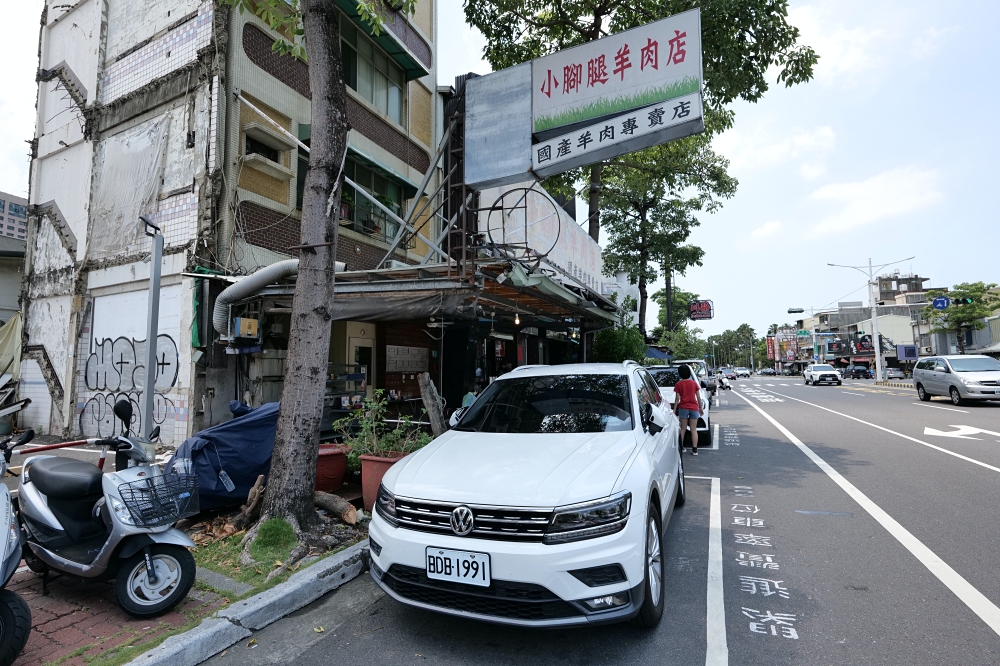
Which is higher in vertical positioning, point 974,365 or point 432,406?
point 974,365

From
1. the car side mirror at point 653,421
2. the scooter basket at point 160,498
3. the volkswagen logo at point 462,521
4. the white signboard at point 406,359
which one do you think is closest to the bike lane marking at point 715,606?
the car side mirror at point 653,421

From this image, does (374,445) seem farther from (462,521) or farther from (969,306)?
(969,306)

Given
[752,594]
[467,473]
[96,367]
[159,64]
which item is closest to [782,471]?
[752,594]

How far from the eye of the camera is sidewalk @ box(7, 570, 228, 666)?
298cm

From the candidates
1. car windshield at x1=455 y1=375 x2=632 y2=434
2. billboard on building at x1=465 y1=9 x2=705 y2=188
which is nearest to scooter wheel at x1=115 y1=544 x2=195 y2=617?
car windshield at x1=455 y1=375 x2=632 y2=434

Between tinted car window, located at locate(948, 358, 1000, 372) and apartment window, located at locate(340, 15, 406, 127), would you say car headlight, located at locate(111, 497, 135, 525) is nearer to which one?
apartment window, located at locate(340, 15, 406, 127)

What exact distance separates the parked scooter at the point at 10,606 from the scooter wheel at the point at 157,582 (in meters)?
0.56

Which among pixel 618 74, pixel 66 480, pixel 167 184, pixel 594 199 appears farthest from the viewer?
pixel 594 199

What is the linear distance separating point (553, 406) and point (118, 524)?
3176mm

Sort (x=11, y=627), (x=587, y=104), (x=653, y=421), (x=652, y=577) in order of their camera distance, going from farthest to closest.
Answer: (x=587, y=104) < (x=653, y=421) < (x=652, y=577) < (x=11, y=627)

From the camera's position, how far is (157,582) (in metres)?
3.48

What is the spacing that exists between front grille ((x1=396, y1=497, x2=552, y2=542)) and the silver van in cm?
1966

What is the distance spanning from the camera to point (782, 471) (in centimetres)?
810

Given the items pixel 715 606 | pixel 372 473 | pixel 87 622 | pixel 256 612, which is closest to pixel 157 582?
pixel 87 622
